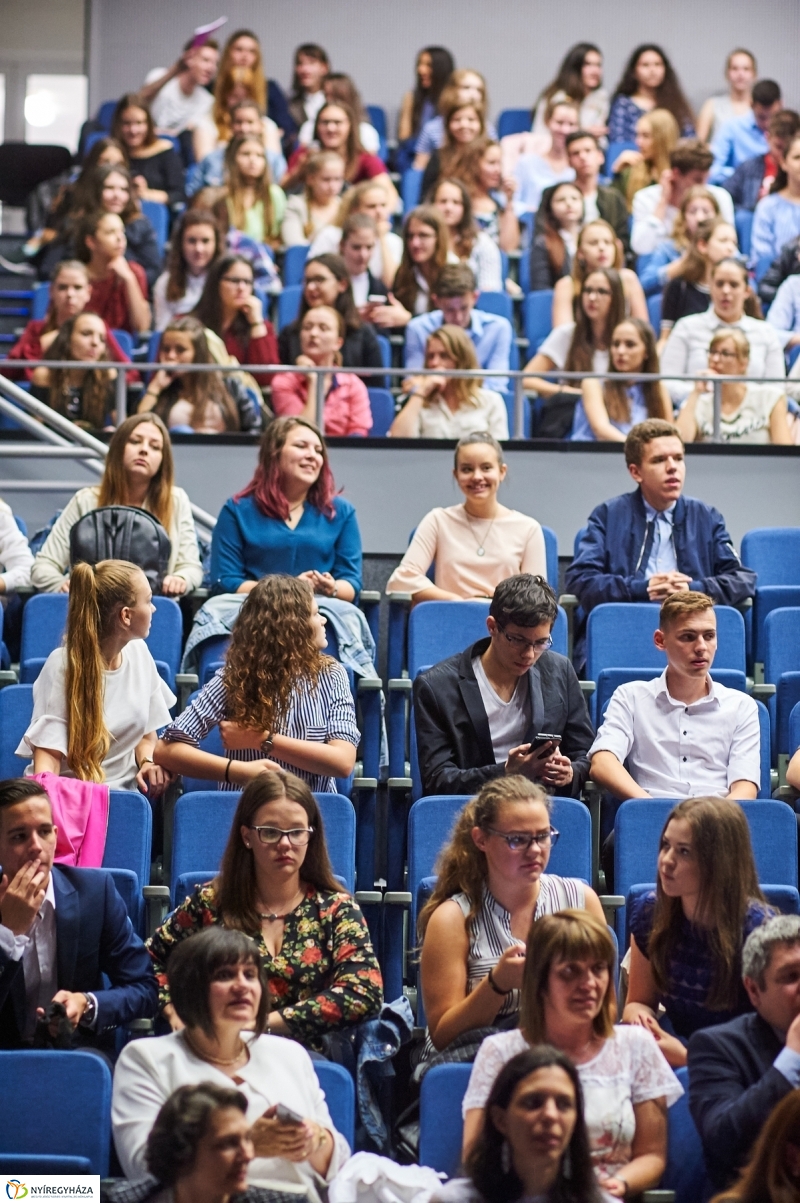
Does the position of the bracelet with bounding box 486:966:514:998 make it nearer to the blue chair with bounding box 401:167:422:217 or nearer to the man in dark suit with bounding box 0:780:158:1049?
the man in dark suit with bounding box 0:780:158:1049

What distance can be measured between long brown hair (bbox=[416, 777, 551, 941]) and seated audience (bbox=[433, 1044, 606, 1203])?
→ 0.57m

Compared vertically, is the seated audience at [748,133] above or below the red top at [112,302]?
above

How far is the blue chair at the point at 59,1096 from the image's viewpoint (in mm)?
2631

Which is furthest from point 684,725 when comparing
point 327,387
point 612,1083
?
point 327,387

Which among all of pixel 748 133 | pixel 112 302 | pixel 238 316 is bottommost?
pixel 238 316

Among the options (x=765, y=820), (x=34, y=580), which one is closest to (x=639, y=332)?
(x=34, y=580)

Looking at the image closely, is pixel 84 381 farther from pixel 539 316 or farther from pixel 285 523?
pixel 539 316

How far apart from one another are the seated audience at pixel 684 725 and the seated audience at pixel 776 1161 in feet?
Result: 4.37

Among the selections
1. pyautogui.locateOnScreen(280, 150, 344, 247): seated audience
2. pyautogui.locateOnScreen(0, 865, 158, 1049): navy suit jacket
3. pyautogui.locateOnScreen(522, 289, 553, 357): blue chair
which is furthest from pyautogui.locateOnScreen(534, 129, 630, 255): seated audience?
pyautogui.locateOnScreen(0, 865, 158, 1049): navy suit jacket

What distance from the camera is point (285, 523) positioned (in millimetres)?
4656

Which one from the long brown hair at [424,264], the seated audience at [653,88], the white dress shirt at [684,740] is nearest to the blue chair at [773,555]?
the white dress shirt at [684,740]

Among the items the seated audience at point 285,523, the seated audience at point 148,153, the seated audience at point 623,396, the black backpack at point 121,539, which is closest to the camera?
the black backpack at point 121,539

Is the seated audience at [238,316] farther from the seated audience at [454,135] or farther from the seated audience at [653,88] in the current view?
the seated audience at [653,88]

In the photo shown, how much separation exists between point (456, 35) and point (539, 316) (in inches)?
131
